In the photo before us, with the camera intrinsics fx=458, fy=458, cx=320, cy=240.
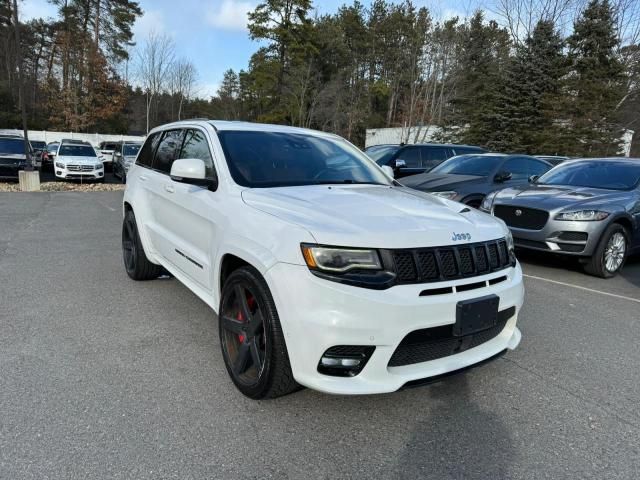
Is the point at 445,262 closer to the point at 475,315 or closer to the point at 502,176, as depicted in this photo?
the point at 475,315

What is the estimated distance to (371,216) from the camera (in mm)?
2635

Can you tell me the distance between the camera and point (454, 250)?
2564 mm

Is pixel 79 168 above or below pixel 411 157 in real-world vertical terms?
below

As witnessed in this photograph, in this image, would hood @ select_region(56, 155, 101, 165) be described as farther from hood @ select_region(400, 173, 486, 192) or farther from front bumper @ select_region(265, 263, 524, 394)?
front bumper @ select_region(265, 263, 524, 394)

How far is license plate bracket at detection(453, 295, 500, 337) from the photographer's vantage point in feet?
8.13

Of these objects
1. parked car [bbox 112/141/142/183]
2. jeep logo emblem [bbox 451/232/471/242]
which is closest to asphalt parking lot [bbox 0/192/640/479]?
jeep logo emblem [bbox 451/232/471/242]

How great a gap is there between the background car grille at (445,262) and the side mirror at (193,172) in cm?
154

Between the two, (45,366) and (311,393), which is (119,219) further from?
(311,393)

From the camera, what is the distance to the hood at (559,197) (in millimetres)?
6230

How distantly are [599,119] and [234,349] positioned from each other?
31.6 m

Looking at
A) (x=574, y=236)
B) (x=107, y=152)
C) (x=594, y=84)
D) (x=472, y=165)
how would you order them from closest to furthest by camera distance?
(x=574, y=236), (x=472, y=165), (x=107, y=152), (x=594, y=84)

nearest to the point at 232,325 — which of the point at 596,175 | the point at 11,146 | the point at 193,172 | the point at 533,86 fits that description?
the point at 193,172

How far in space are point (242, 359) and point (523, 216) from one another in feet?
16.9

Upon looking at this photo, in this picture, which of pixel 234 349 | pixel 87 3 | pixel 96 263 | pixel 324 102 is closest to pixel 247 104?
pixel 324 102
